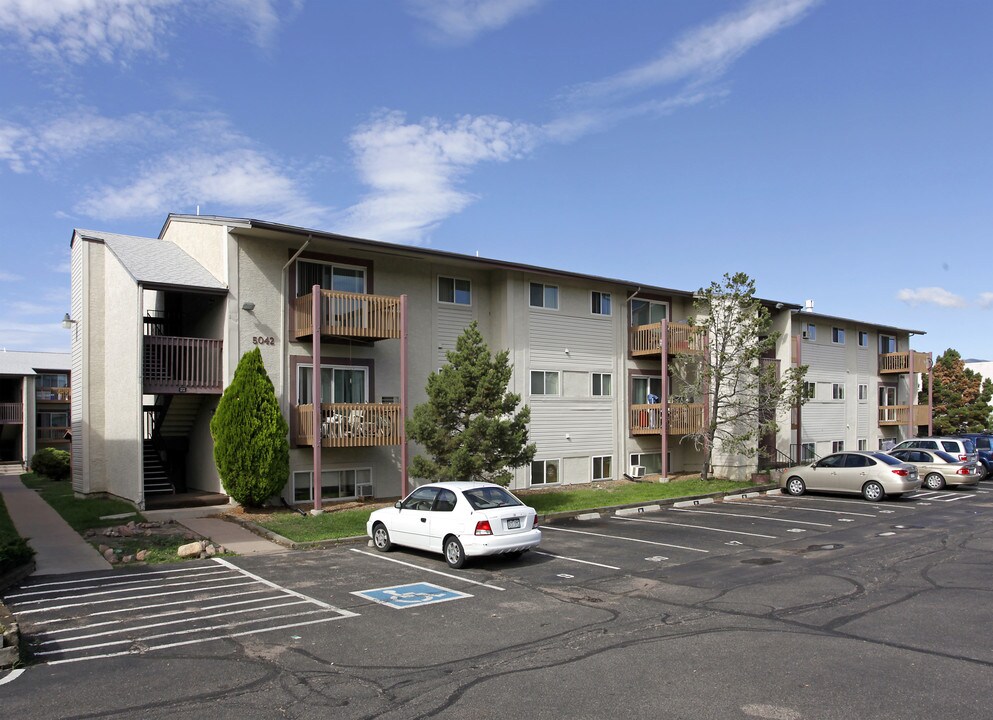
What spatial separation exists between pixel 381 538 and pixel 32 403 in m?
40.3

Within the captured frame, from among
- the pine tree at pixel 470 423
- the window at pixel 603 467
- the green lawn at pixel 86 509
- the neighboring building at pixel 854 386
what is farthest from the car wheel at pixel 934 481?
the green lawn at pixel 86 509

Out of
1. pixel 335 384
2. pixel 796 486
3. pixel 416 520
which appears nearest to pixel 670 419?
pixel 796 486

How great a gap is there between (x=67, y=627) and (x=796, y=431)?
31.6 m

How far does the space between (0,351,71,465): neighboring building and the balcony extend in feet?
156

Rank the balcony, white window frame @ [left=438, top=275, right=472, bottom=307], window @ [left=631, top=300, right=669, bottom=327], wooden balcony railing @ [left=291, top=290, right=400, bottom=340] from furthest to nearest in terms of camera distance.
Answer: the balcony
window @ [left=631, top=300, right=669, bottom=327]
white window frame @ [left=438, top=275, right=472, bottom=307]
wooden balcony railing @ [left=291, top=290, right=400, bottom=340]

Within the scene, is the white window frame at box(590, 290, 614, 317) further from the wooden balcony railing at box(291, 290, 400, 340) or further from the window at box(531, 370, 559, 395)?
the wooden balcony railing at box(291, 290, 400, 340)

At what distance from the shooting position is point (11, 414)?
46094 millimetres

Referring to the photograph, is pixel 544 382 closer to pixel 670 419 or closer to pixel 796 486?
pixel 670 419

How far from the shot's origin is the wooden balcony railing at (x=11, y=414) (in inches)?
1805

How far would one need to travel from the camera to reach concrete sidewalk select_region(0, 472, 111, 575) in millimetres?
13336

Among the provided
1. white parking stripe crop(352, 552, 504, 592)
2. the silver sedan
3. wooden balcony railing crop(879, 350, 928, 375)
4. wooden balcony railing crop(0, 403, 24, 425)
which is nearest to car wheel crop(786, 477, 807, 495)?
the silver sedan

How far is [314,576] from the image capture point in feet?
40.8

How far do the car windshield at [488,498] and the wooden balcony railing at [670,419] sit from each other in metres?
15.4

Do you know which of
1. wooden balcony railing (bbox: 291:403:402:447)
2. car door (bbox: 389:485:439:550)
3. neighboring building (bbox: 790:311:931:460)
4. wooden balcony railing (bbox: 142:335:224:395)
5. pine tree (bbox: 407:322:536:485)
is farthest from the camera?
neighboring building (bbox: 790:311:931:460)
